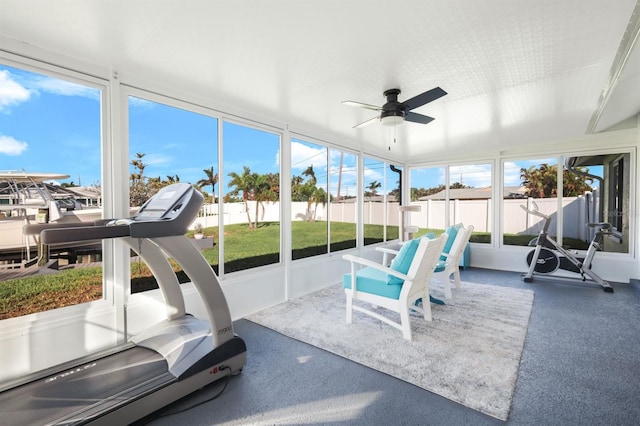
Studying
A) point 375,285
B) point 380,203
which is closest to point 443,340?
point 375,285

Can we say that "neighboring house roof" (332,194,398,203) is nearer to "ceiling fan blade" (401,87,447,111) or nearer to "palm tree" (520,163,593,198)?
"palm tree" (520,163,593,198)

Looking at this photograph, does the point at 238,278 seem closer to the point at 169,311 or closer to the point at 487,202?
the point at 169,311

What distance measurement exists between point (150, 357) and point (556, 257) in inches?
236

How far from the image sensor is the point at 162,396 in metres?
1.74

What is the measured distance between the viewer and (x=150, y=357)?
203cm

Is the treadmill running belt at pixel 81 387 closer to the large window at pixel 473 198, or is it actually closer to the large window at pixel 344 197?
the large window at pixel 344 197

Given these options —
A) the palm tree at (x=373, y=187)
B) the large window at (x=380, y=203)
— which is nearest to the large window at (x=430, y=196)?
the large window at (x=380, y=203)

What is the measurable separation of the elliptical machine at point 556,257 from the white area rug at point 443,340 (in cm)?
143

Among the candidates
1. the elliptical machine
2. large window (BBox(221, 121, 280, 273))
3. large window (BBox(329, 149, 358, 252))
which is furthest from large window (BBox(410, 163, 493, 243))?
large window (BBox(221, 121, 280, 273))

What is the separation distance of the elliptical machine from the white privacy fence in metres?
0.40

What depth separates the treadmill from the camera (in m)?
1.54

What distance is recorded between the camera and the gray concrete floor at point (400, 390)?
174cm

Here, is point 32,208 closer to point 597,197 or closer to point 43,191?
point 43,191

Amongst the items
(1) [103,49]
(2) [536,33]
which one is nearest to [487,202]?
(2) [536,33]
